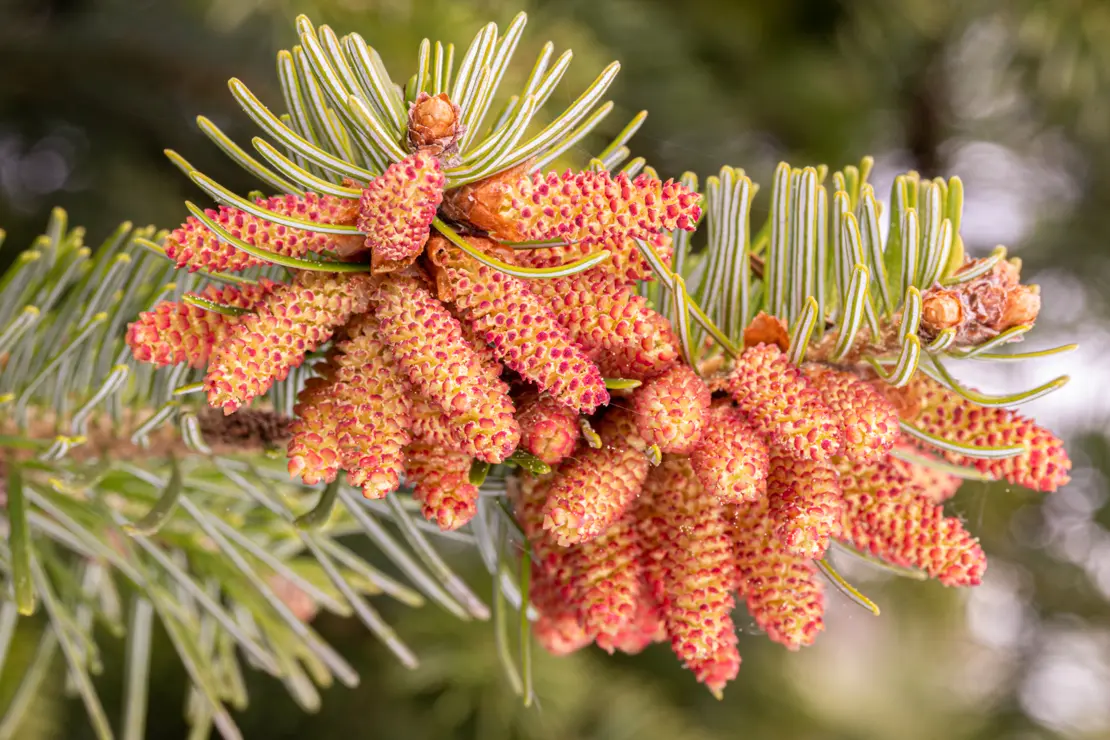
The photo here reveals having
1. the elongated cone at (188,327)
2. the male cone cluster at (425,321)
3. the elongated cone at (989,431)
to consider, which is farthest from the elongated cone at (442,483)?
the elongated cone at (989,431)

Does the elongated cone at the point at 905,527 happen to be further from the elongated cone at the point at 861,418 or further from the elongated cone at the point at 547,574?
the elongated cone at the point at 547,574

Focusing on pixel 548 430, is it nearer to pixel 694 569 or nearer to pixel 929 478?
pixel 694 569

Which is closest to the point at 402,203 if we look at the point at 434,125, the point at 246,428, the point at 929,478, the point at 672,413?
the point at 434,125

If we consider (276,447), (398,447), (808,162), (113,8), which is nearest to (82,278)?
(276,447)

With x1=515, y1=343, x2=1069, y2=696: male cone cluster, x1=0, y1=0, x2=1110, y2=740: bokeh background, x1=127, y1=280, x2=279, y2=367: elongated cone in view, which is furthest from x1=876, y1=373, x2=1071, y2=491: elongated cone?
x1=0, y1=0, x2=1110, y2=740: bokeh background

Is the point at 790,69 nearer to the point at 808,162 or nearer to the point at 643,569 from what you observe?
the point at 808,162

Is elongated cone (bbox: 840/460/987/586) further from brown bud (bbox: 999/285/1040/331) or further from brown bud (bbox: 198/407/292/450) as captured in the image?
brown bud (bbox: 198/407/292/450)
